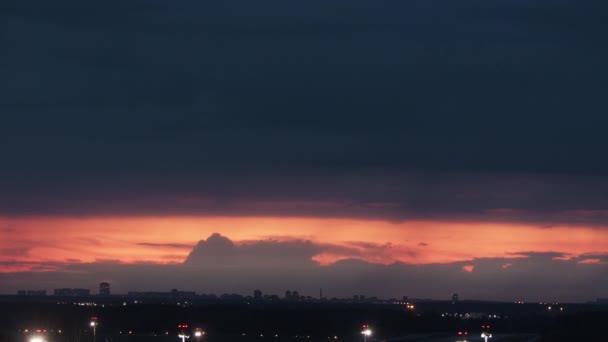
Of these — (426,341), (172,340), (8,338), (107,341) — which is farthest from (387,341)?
(8,338)

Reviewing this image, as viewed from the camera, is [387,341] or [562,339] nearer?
[562,339]

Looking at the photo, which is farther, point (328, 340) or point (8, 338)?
point (328, 340)

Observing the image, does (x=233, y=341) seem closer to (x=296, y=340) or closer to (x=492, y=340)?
(x=296, y=340)

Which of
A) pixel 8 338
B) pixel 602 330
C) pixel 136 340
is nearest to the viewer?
pixel 8 338

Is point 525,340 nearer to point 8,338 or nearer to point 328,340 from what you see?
point 328,340

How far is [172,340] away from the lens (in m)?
184

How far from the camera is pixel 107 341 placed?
17388cm

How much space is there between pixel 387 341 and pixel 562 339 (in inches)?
1191

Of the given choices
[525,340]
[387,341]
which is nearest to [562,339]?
[525,340]

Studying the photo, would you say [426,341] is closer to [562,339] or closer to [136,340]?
[562,339]

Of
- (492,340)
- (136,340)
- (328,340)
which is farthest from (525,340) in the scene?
(136,340)

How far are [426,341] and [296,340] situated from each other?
2244 centimetres

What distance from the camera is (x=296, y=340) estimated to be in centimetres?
18975

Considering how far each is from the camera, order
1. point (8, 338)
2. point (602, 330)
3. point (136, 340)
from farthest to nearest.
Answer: point (602, 330) < point (136, 340) < point (8, 338)
